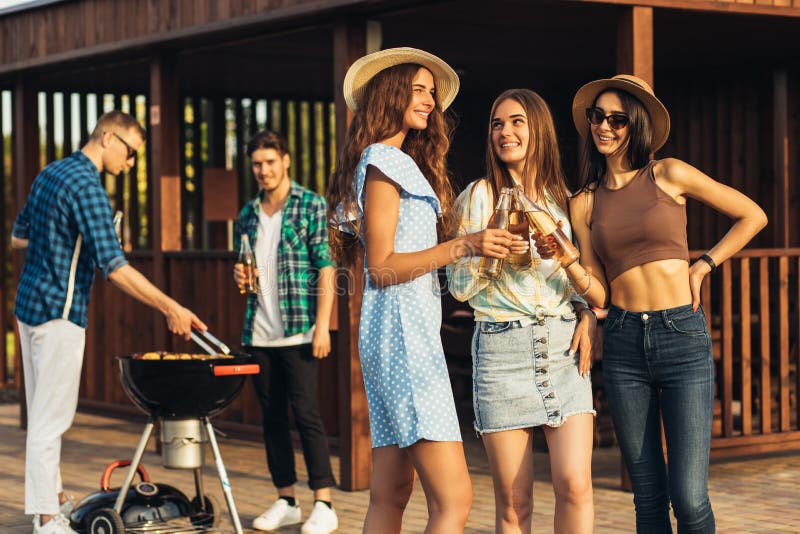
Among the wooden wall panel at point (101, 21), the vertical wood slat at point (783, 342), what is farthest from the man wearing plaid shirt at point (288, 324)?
the vertical wood slat at point (783, 342)

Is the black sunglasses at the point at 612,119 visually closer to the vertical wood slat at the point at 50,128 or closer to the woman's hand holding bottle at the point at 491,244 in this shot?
the woman's hand holding bottle at the point at 491,244

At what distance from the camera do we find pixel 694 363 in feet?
14.5

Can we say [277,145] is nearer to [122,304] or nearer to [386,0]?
[386,0]

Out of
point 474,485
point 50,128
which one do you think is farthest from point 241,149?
point 474,485

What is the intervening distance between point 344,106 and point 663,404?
354cm

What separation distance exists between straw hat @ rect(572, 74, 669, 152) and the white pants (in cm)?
245

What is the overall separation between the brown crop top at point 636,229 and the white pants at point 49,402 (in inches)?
99.2

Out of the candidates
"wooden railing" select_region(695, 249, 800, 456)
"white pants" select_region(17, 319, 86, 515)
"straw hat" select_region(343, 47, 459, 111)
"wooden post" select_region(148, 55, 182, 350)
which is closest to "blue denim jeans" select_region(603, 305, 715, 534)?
"straw hat" select_region(343, 47, 459, 111)

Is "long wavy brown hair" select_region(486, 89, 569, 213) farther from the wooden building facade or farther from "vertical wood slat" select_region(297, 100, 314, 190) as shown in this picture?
"vertical wood slat" select_region(297, 100, 314, 190)

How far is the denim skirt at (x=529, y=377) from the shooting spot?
4305 millimetres

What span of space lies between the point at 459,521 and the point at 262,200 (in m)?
3.20

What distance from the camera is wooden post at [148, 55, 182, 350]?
9.32 meters

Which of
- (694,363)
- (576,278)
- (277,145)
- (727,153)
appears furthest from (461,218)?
(727,153)

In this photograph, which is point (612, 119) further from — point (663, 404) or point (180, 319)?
point (180, 319)
